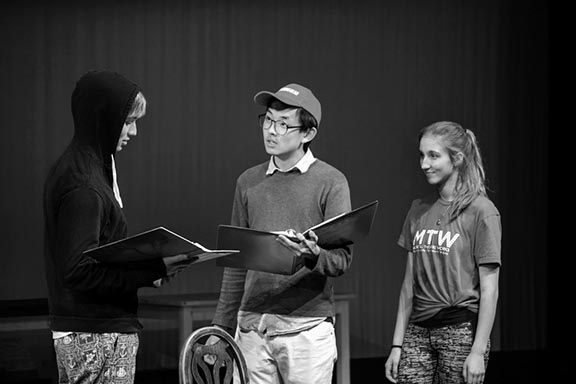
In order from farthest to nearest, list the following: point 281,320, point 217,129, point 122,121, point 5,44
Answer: point 217,129 → point 5,44 → point 281,320 → point 122,121

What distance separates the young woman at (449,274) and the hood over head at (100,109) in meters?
1.06

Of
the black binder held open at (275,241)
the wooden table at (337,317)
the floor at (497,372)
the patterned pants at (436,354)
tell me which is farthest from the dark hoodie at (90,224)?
the floor at (497,372)

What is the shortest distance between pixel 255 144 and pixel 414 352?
131 inches

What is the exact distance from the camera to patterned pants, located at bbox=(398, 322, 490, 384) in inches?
104

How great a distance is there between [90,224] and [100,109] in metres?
0.28

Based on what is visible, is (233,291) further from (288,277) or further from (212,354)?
(212,354)

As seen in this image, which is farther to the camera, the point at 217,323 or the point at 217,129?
the point at 217,129

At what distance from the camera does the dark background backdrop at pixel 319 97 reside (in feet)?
18.0

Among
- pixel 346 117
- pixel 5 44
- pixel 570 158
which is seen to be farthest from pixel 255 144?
pixel 570 158

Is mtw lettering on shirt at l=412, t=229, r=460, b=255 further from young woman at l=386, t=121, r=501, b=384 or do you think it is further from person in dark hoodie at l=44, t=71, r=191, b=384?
person in dark hoodie at l=44, t=71, r=191, b=384

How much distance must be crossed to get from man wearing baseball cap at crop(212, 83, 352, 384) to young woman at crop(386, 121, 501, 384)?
1.00ft

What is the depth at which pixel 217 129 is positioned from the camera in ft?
19.1

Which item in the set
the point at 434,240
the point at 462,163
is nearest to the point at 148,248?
the point at 434,240

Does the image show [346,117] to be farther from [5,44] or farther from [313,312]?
[313,312]
